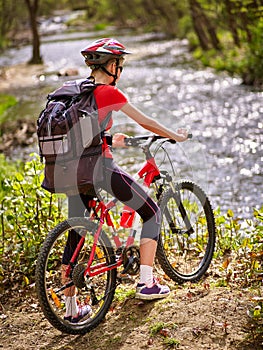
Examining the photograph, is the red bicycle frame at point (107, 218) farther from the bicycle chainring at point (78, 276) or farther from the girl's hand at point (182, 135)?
the girl's hand at point (182, 135)

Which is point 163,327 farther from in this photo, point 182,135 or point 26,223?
point 26,223

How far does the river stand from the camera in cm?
1099

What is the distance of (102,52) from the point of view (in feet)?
15.4

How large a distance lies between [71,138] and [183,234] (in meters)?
2.02

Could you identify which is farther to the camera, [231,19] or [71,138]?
[231,19]

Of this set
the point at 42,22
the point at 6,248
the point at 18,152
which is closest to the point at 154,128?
the point at 6,248

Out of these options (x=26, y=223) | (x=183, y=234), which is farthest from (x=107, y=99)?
(x=26, y=223)

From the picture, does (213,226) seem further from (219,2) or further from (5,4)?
(5,4)

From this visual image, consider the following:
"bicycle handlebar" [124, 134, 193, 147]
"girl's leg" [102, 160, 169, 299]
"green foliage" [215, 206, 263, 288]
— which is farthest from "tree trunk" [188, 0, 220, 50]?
"girl's leg" [102, 160, 169, 299]

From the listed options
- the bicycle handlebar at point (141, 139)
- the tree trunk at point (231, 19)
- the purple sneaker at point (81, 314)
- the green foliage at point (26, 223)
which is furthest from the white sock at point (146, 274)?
the tree trunk at point (231, 19)

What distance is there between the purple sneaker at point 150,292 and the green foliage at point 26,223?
1404 millimetres

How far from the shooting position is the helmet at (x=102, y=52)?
4707mm

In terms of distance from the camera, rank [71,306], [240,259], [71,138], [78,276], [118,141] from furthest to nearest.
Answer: [240,259] < [118,141] < [71,306] < [78,276] < [71,138]

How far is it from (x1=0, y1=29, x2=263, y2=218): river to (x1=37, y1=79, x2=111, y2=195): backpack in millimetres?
1133
